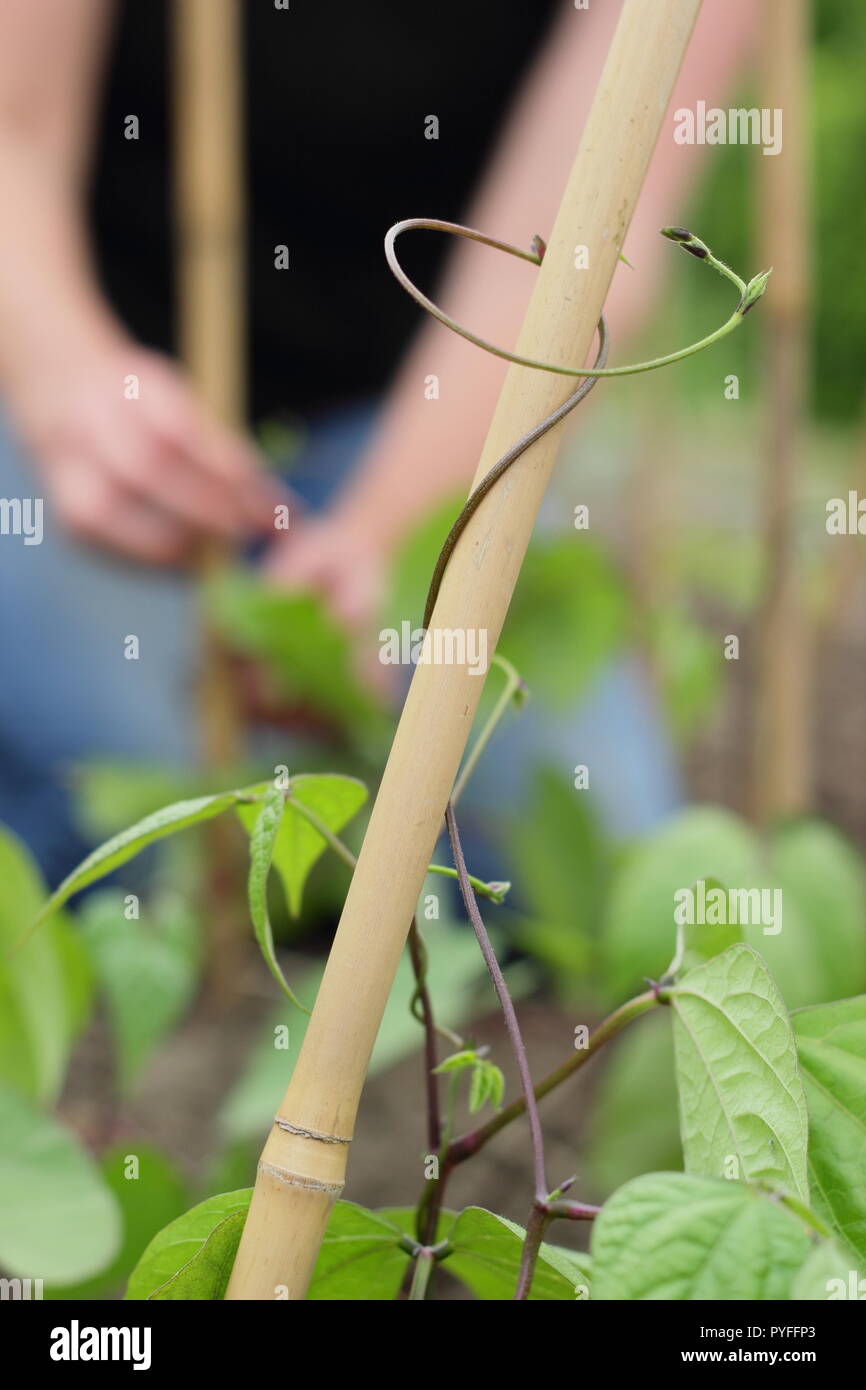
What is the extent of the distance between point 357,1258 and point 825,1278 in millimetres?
102

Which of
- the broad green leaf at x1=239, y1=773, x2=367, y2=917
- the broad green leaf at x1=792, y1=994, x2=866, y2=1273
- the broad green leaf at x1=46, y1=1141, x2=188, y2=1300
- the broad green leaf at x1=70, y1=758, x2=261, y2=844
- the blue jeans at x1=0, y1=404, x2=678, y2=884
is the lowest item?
the broad green leaf at x1=46, y1=1141, x2=188, y2=1300

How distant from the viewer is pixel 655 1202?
178mm

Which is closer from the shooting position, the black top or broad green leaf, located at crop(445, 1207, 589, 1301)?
broad green leaf, located at crop(445, 1207, 589, 1301)

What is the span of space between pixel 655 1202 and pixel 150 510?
81 cm

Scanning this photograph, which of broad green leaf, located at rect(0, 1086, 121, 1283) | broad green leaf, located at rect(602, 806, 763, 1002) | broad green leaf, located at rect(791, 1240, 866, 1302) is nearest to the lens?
broad green leaf, located at rect(791, 1240, 866, 1302)

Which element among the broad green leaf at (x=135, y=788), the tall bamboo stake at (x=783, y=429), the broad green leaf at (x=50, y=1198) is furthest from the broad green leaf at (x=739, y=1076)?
the tall bamboo stake at (x=783, y=429)

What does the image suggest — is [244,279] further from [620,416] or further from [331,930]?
[620,416]

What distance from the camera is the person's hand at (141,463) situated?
0.89 meters

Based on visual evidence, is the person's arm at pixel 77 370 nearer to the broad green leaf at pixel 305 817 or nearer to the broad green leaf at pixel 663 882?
the broad green leaf at pixel 663 882

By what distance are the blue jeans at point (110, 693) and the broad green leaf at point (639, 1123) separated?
0.41 m

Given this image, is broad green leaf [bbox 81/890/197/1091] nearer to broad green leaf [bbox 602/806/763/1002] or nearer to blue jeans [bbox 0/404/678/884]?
broad green leaf [bbox 602/806/763/1002]

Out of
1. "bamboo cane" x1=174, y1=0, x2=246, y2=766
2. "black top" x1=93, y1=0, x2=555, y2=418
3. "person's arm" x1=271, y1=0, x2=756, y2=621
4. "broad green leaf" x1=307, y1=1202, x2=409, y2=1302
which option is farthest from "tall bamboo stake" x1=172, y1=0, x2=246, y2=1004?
"broad green leaf" x1=307, y1=1202, x2=409, y2=1302

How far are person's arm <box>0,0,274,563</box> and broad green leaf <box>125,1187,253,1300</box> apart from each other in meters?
0.70

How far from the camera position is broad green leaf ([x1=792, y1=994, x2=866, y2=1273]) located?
21 cm
